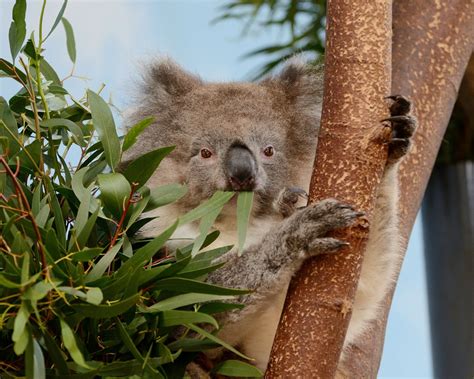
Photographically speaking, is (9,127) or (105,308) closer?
(105,308)

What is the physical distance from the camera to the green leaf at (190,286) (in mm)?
1969

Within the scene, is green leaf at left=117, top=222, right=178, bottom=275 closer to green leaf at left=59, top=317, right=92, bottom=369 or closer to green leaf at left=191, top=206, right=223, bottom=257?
green leaf at left=191, top=206, right=223, bottom=257

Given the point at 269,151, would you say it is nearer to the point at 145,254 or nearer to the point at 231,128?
the point at 231,128

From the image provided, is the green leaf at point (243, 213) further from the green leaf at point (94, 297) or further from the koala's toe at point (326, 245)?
the green leaf at point (94, 297)

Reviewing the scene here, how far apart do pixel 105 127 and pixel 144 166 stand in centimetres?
15

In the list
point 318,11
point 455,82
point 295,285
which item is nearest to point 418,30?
point 455,82

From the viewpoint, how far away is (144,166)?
6.93 ft

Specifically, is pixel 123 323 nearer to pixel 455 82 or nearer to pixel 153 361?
pixel 153 361

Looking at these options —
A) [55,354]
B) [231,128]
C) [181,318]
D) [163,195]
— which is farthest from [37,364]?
[231,128]

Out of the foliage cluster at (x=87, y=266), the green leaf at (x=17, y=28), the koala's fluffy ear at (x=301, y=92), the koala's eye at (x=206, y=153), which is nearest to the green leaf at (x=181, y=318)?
the foliage cluster at (x=87, y=266)

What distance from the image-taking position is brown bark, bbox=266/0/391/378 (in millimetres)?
2008

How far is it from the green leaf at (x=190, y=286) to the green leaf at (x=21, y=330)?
1.15 feet

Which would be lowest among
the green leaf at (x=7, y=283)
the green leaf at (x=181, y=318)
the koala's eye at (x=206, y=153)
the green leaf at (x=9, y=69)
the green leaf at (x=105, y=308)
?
the green leaf at (x=181, y=318)

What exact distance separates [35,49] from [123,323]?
76 cm
